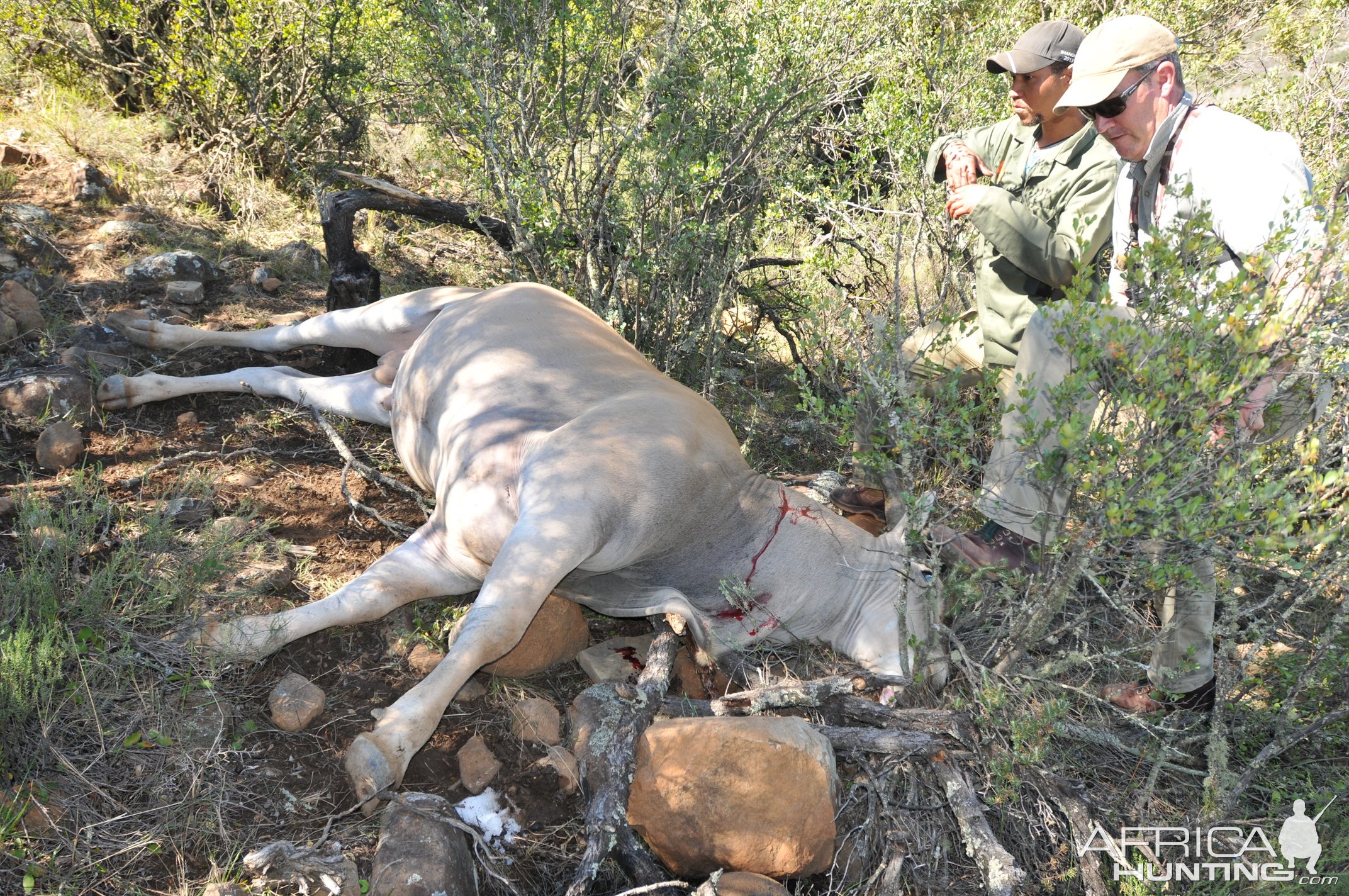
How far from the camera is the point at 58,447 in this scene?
3.59m

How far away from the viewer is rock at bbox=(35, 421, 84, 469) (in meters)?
3.58

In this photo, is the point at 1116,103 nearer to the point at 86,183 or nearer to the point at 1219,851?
the point at 1219,851

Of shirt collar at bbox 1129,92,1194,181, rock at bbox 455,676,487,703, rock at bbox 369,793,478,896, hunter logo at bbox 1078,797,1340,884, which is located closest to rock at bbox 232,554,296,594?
rock at bbox 455,676,487,703

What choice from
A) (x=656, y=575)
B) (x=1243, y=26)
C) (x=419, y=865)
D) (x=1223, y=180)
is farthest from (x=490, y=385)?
(x=1243, y=26)

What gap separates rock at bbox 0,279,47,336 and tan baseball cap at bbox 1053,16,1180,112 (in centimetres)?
447

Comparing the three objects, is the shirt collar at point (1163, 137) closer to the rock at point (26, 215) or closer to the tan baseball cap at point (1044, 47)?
the tan baseball cap at point (1044, 47)

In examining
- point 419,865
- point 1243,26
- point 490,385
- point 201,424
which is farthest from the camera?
point 1243,26

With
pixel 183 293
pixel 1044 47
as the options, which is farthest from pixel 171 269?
pixel 1044 47

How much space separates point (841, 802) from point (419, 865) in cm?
119

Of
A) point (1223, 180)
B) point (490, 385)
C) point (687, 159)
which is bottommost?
point (490, 385)

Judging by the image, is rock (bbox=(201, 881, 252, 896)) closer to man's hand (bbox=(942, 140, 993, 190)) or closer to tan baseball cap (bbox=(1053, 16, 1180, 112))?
tan baseball cap (bbox=(1053, 16, 1180, 112))

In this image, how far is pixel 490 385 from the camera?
3682 mm

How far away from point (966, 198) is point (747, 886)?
9.21 ft

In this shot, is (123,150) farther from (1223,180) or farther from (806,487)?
(1223,180)
